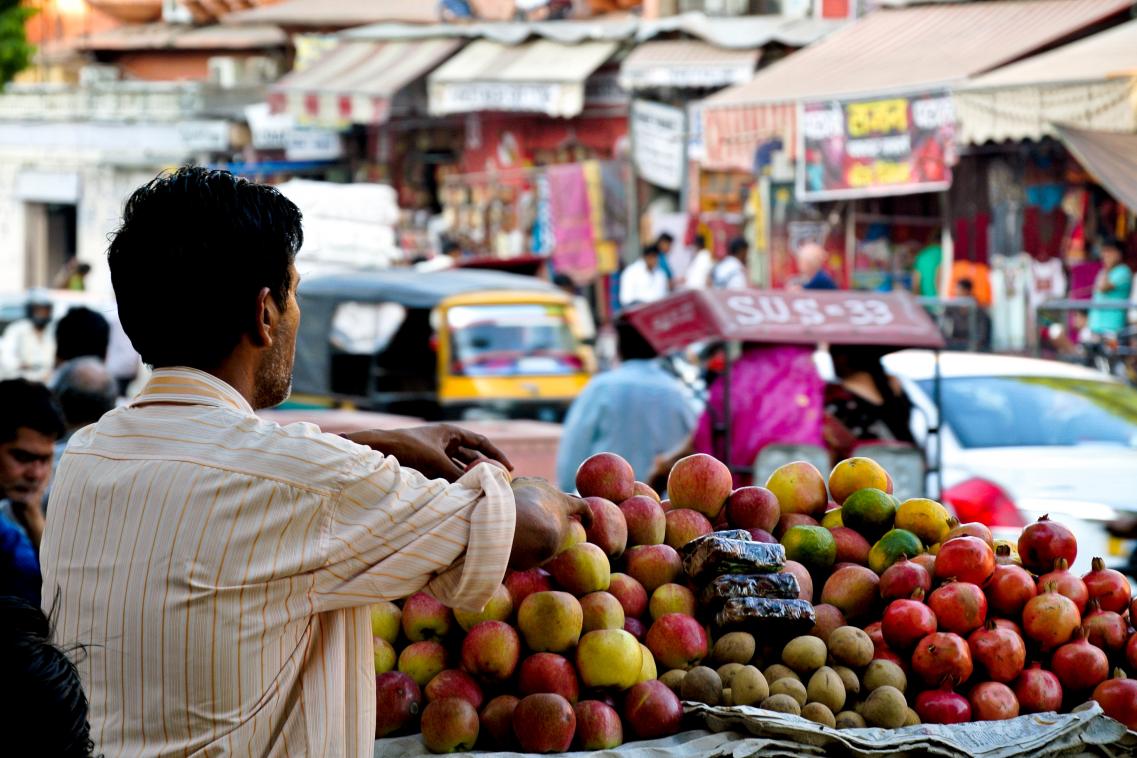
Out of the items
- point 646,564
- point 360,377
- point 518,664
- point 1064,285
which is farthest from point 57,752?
point 1064,285

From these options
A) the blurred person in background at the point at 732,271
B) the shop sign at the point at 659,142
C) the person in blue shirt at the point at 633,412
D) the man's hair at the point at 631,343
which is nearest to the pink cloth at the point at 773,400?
the person in blue shirt at the point at 633,412

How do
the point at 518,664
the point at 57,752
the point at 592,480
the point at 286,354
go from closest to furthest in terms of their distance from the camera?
the point at 57,752, the point at 286,354, the point at 518,664, the point at 592,480

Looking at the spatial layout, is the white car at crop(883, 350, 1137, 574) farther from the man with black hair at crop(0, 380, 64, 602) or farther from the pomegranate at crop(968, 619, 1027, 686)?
the man with black hair at crop(0, 380, 64, 602)

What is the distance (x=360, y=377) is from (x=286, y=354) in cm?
973

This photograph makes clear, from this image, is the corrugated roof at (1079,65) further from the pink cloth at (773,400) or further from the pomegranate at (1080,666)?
the pomegranate at (1080,666)

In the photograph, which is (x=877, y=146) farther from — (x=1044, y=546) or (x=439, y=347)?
(x=1044, y=546)

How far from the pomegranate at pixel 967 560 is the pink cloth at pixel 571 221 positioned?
18.2 meters

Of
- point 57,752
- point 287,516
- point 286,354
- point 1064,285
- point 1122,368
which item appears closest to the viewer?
point 57,752

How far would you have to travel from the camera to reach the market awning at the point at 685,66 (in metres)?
19.5

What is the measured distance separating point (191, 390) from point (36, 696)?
0.84 metres

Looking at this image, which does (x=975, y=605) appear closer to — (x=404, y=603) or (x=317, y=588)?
(x=404, y=603)

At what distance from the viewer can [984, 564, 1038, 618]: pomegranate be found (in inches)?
131

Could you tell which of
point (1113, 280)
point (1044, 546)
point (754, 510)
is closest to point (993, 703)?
point (1044, 546)

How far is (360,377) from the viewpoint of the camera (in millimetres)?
11922
